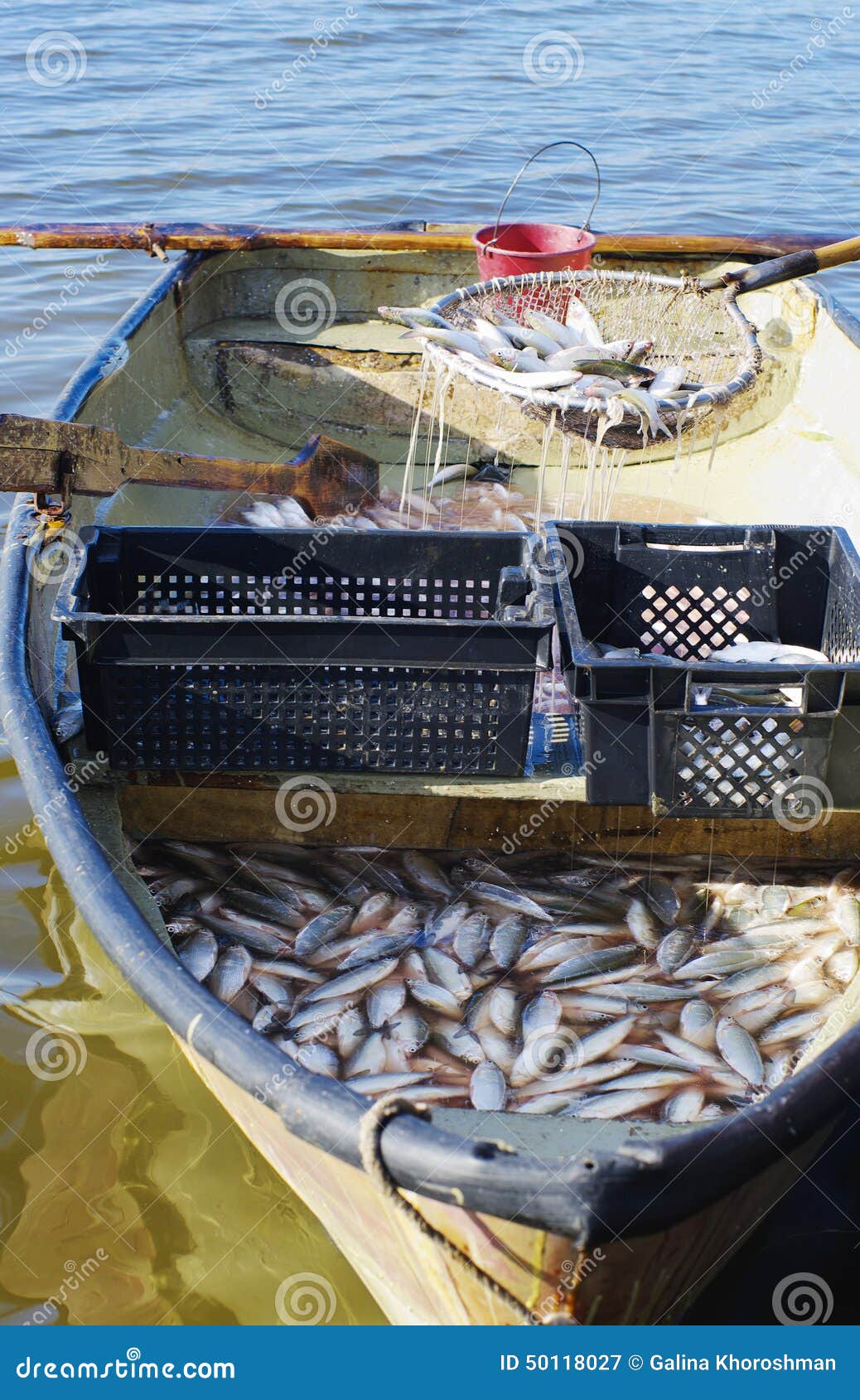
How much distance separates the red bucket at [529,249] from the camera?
5945 mm

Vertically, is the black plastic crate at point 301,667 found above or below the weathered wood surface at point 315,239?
below

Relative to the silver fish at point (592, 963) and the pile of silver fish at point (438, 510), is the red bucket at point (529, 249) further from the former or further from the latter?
the silver fish at point (592, 963)

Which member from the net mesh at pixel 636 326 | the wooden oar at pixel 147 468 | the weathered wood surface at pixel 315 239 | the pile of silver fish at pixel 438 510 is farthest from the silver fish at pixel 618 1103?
the weathered wood surface at pixel 315 239

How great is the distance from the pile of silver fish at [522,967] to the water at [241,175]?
0.36m

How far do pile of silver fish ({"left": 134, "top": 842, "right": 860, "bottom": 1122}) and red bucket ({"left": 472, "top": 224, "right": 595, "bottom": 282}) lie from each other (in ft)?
11.4

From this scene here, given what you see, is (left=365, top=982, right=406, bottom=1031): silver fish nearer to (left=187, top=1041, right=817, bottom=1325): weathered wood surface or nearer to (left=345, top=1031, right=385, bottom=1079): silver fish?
(left=345, top=1031, right=385, bottom=1079): silver fish

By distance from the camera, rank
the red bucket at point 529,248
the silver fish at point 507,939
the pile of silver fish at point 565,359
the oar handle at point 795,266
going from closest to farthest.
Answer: the silver fish at point 507,939 < the pile of silver fish at point 565,359 < the red bucket at point 529,248 < the oar handle at point 795,266

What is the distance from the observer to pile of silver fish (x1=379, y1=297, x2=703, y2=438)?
4527 mm

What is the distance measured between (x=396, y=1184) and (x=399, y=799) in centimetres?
161

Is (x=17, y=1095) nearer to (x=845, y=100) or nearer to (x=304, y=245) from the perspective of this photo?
(x=304, y=245)

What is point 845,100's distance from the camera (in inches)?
633

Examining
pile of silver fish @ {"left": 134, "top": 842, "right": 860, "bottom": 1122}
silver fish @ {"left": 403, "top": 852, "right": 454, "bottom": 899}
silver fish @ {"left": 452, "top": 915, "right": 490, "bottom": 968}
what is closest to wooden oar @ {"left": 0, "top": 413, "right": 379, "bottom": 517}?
pile of silver fish @ {"left": 134, "top": 842, "right": 860, "bottom": 1122}

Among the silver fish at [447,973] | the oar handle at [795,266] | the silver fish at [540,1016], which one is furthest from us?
the oar handle at [795,266]

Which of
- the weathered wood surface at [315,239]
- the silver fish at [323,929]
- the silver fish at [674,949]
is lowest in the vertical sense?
the silver fish at [323,929]
